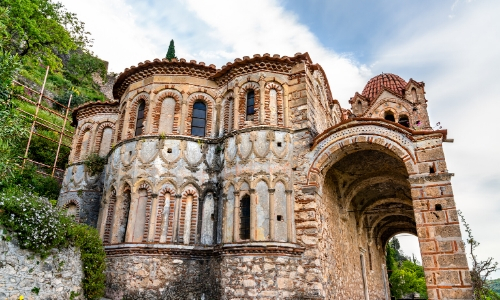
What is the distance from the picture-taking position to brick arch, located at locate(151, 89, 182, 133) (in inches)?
526

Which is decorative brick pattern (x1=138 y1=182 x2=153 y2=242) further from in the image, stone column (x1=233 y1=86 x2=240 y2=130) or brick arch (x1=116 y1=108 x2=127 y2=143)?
stone column (x1=233 y1=86 x2=240 y2=130)

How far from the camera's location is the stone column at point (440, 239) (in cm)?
875

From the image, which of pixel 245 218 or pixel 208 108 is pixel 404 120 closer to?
pixel 208 108

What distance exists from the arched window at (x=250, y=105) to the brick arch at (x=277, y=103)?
1.77ft

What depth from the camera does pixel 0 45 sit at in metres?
9.71

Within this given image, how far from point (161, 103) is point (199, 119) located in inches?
64.9

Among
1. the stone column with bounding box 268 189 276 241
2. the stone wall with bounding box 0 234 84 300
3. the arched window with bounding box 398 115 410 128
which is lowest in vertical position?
the stone wall with bounding box 0 234 84 300

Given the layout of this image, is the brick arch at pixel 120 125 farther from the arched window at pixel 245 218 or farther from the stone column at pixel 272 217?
the stone column at pixel 272 217

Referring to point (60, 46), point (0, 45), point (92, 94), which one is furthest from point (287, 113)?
point (92, 94)

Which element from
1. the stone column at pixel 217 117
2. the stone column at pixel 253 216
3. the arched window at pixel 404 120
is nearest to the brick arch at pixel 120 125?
the stone column at pixel 217 117

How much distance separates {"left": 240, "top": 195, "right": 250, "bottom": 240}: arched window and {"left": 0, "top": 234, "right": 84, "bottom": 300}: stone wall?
4.92m

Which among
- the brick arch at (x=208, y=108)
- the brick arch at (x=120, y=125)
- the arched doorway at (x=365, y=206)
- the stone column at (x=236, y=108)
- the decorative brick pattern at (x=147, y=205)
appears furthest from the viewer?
the brick arch at (x=120, y=125)

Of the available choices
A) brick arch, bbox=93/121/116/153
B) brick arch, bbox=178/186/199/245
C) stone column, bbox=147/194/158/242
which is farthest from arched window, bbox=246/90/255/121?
brick arch, bbox=93/121/116/153

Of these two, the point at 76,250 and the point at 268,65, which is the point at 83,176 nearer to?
the point at 76,250
